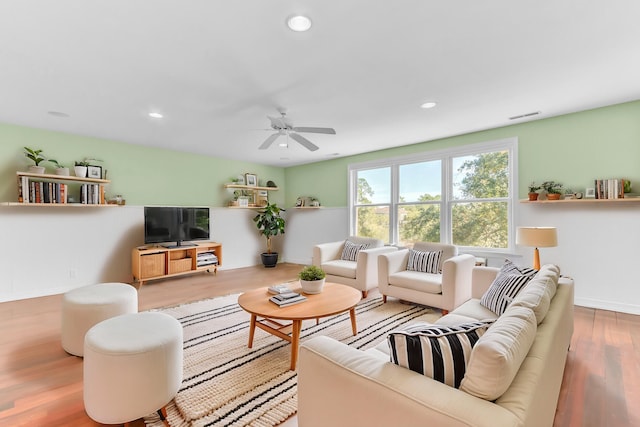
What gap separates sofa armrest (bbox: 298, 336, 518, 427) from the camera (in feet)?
2.83

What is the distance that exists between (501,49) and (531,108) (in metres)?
1.59

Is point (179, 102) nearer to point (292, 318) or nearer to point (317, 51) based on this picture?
point (317, 51)

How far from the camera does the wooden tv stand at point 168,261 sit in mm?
4504

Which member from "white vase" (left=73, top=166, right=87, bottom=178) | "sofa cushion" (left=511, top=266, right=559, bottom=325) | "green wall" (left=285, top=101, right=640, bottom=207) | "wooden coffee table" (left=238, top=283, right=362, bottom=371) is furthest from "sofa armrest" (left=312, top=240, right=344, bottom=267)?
"white vase" (left=73, top=166, right=87, bottom=178)

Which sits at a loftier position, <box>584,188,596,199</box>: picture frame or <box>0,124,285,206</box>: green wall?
<box>0,124,285,206</box>: green wall

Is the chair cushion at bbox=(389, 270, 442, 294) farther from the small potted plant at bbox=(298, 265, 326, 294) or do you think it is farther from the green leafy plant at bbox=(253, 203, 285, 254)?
the green leafy plant at bbox=(253, 203, 285, 254)

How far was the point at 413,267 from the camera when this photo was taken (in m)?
3.78

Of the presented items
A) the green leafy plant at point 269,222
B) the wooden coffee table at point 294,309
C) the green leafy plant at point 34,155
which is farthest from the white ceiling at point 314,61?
the green leafy plant at point 269,222

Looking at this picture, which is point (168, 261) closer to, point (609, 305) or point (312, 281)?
point (312, 281)

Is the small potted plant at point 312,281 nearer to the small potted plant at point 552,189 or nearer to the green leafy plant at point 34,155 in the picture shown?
the small potted plant at point 552,189

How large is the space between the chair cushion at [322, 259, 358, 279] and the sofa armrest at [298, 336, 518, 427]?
107 inches

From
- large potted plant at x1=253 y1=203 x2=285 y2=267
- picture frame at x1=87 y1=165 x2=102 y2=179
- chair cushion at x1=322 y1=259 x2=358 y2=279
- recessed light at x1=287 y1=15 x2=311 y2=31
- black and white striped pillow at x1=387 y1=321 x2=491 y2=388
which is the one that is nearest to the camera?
black and white striped pillow at x1=387 y1=321 x2=491 y2=388

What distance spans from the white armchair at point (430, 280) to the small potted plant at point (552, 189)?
1203 mm

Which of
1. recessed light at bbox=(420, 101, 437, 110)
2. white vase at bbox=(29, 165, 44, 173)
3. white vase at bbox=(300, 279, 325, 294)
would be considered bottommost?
white vase at bbox=(300, 279, 325, 294)
